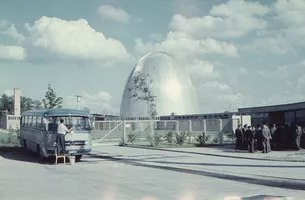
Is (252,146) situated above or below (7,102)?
below

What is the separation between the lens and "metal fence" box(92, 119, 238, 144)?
31.2m

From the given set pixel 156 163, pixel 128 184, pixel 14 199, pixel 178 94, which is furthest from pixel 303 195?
pixel 178 94

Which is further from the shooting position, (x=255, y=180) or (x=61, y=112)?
(x=61, y=112)

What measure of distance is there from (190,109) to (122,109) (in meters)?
19.9

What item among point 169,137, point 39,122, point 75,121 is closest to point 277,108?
point 169,137

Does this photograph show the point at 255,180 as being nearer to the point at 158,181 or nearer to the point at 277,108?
the point at 158,181

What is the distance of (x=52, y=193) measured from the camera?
1009 cm

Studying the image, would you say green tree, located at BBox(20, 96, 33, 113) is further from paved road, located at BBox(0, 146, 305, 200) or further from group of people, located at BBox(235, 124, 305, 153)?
paved road, located at BBox(0, 146, 305, 200)

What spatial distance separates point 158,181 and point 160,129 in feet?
71.2

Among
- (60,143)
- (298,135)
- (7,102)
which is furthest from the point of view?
(7,102)

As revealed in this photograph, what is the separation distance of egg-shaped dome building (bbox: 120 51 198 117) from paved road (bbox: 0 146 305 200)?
96.3 m

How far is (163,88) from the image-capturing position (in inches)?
4542

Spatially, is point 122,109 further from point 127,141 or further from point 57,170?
point 57,170

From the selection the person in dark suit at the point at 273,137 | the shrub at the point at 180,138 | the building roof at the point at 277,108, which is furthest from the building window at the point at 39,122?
the building roof at the point at 277,108
